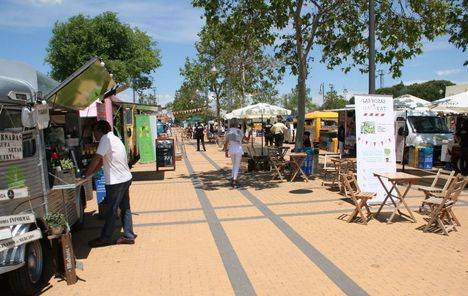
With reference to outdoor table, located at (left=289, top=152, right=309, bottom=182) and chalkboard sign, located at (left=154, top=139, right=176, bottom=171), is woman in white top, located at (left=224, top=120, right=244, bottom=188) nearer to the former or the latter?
outdoor table, located at (left=289, top=152, right=309, bottom=182)

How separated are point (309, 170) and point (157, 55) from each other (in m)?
20.7

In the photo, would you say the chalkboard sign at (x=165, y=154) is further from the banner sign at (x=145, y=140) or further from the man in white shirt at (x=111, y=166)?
the man in white shirt at (x=111, y=166)

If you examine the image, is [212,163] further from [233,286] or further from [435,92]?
[435,92]

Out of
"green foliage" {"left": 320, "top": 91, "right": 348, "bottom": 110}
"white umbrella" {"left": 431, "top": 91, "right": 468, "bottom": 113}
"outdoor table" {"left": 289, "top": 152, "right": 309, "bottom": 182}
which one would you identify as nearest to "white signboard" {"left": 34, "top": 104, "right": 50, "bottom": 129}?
"outdoor table" {"left": 289, "top": 152, "right": 309, "bottom": 182}

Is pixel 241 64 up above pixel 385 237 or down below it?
above

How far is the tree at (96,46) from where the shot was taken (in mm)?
24500

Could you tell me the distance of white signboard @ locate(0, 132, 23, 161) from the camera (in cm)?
446

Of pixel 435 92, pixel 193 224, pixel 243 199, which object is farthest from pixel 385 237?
pixel 435 92

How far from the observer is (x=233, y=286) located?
4785mm

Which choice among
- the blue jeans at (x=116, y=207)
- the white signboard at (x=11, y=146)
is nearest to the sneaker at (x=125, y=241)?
the blue jeans at (x=116, y=207)

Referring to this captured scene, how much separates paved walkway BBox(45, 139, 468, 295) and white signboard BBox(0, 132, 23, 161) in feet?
5.02

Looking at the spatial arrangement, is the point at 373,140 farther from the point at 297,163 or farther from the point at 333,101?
the point at 333,101

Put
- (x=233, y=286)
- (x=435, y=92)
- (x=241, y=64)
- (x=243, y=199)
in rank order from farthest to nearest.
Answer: (x=435, y=92) → (x=241, y=64) → (x=243, y=199) → (x=233, y=286)

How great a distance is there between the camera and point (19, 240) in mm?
4332
